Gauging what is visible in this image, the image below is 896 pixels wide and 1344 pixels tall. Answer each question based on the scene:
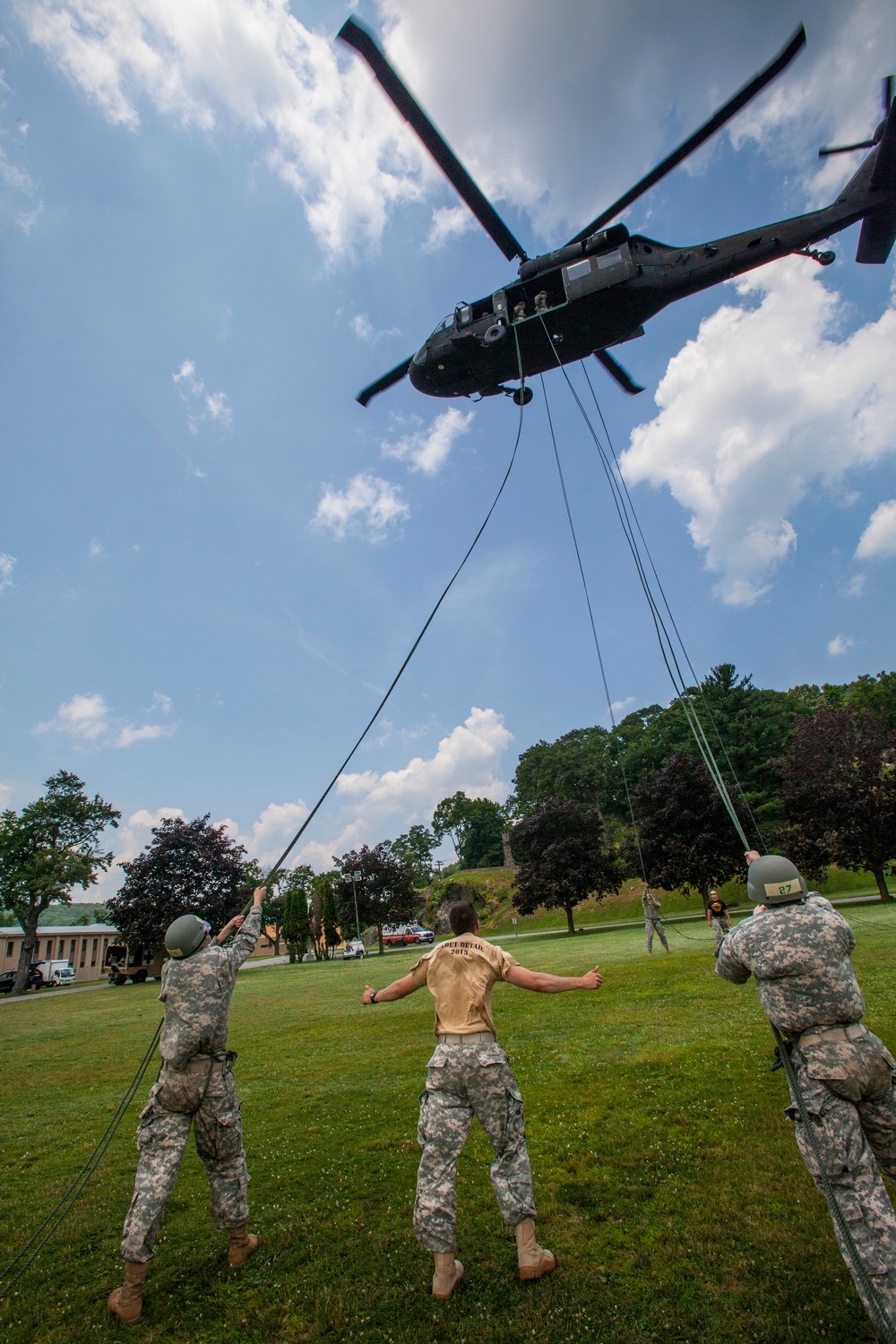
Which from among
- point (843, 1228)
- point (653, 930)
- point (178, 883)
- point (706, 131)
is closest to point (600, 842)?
point (653, 930)

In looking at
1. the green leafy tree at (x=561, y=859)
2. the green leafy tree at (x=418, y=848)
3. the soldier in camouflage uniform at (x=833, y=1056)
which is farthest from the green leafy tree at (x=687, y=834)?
the green leafy tree at (x=418, y=848)

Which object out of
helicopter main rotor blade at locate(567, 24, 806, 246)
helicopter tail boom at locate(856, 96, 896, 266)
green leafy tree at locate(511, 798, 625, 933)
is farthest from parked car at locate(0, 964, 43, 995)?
helicopter tail boom at locate(856, 96, 896, 266)

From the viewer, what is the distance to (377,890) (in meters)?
44.1

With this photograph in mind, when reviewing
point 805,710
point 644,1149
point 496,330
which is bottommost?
point 644,1149

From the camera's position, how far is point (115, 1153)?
678 centimetres

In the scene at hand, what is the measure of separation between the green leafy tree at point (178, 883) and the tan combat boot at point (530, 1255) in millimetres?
39465

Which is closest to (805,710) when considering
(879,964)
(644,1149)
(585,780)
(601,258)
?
(585,780)

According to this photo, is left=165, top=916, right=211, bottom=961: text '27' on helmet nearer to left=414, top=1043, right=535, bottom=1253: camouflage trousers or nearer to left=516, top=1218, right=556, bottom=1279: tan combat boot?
left=414, top=1043, right=535, bottom=1253: camouflage trousers

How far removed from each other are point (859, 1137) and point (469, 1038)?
204 centimetres

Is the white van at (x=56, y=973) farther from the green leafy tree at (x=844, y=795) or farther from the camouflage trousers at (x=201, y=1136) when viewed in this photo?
the camouflage trousers at (x=201, y=1136)

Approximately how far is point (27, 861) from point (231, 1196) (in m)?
41.9

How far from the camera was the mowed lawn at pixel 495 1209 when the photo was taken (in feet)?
11.3

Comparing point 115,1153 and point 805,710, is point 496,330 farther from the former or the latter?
point 805,710

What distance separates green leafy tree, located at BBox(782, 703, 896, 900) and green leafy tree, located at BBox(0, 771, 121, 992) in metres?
40.1
